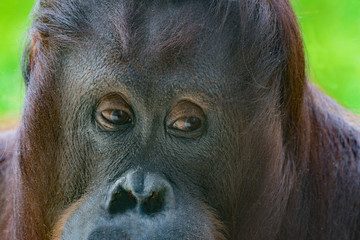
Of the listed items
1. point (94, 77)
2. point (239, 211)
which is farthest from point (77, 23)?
point (239, 211)

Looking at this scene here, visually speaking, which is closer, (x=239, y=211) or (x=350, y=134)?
(x=239, y=211)

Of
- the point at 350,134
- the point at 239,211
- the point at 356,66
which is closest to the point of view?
the point at 239,211

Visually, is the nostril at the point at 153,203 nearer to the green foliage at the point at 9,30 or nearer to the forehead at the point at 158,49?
the forehead at the point at 158,49

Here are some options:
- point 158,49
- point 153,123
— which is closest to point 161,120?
point 153,123

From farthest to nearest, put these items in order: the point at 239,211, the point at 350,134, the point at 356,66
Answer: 1. the point at 356,66
2. the point at 350,134
3. the point at 239,211

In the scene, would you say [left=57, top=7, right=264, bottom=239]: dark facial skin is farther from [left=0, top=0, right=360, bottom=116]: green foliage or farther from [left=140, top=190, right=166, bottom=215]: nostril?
[left=0, top=0, right=360, bottom=116]: green foliage

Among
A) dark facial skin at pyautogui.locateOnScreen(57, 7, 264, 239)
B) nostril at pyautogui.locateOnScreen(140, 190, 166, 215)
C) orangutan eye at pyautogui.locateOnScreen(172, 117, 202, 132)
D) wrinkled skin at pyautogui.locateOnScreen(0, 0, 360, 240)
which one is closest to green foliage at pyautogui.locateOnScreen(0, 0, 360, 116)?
wrinkled skin at pyautogui.locateOnScreen(0, 0, 360, 240)

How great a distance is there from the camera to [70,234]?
2842 millimetres

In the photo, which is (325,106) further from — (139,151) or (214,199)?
(139,151)

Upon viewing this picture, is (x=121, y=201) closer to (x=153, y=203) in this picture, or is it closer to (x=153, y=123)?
(x=153, y=203)

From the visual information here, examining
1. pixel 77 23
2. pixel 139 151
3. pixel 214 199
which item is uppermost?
pixel 77 23

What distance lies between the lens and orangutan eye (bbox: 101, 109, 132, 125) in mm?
2896

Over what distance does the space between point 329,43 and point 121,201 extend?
13.5 ft

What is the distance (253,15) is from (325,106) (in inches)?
37.6
